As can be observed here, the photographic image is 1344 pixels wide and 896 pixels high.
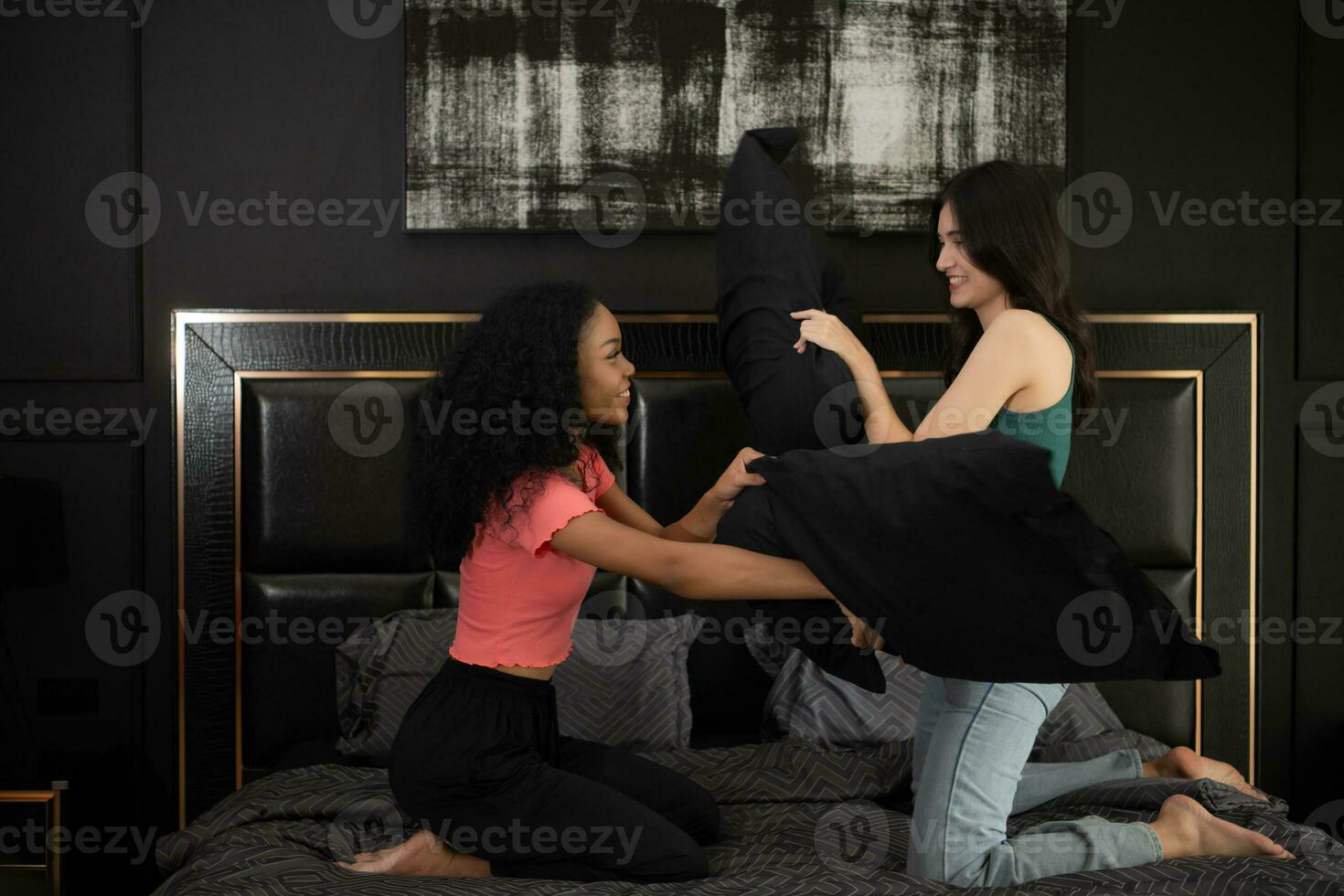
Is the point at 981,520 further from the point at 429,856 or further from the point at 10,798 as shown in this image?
the point at 10,798

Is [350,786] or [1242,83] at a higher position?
[1242,83]

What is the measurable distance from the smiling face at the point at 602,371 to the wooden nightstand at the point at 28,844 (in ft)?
4.99

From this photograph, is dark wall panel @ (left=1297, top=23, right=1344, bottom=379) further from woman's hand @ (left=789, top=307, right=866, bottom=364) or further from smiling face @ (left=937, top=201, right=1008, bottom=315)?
woman's hand @ (left=789, top=307, right=866, bottom=364)

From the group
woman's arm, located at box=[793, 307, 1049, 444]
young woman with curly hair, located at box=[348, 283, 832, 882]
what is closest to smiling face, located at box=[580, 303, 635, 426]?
young woman with curly hair, located at box=[348, 283, 832, 882]

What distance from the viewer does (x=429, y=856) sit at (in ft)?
6.10

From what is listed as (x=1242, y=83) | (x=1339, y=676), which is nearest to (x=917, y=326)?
(x=1242, y=83)

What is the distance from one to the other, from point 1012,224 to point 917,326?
0.99 metres

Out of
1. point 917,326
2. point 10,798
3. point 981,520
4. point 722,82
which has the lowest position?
point 10,798

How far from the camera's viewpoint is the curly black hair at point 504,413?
1889 millimetres

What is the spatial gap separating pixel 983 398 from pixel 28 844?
7.23ft

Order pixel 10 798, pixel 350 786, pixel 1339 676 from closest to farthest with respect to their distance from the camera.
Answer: pixel 350 786, pixel 10 798, pixel 1339 676

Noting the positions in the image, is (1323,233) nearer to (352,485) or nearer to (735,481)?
(735,481)

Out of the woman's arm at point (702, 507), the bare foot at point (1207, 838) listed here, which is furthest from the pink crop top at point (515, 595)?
the bare foot at point (1207, 838)

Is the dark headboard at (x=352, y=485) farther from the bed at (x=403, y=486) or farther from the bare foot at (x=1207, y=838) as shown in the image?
the bare foot at (x=1207, y=838)
